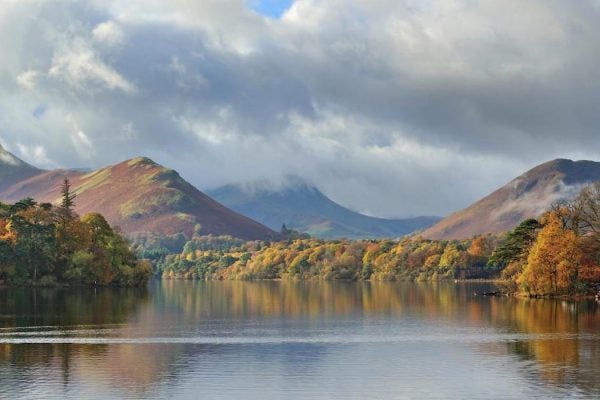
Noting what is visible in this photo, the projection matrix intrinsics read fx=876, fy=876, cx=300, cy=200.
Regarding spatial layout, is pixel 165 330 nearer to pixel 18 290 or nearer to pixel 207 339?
pixel 207 339

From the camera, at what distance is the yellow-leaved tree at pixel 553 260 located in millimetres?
151125

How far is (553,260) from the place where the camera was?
500 feet

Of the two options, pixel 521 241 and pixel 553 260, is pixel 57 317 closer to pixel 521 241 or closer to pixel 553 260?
pixel 553 260

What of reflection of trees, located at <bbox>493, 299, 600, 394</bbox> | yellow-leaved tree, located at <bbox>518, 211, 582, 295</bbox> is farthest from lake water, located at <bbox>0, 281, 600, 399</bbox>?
yellow-leaved tree, located at <bbox>518, 211, 582, 295</bbox>

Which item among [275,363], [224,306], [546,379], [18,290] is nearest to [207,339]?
[275,363]

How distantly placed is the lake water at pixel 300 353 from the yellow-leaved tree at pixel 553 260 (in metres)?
18.4

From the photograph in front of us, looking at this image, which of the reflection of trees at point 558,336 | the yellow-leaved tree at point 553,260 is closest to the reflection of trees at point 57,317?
the reflection of trees at point 558,336

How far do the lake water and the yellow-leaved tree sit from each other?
1836 cm

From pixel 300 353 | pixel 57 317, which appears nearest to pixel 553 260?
A: pixel 57 317

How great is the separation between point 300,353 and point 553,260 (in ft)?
281

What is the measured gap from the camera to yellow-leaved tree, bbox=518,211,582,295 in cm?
15112

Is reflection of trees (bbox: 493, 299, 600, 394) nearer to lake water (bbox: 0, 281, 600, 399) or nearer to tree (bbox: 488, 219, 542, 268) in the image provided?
lake water (bbox: 0, 281, 600, 399)

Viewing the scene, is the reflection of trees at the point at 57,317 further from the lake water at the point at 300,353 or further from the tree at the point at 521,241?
the tree at the point at 521,241

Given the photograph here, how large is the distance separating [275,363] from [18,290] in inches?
5110
